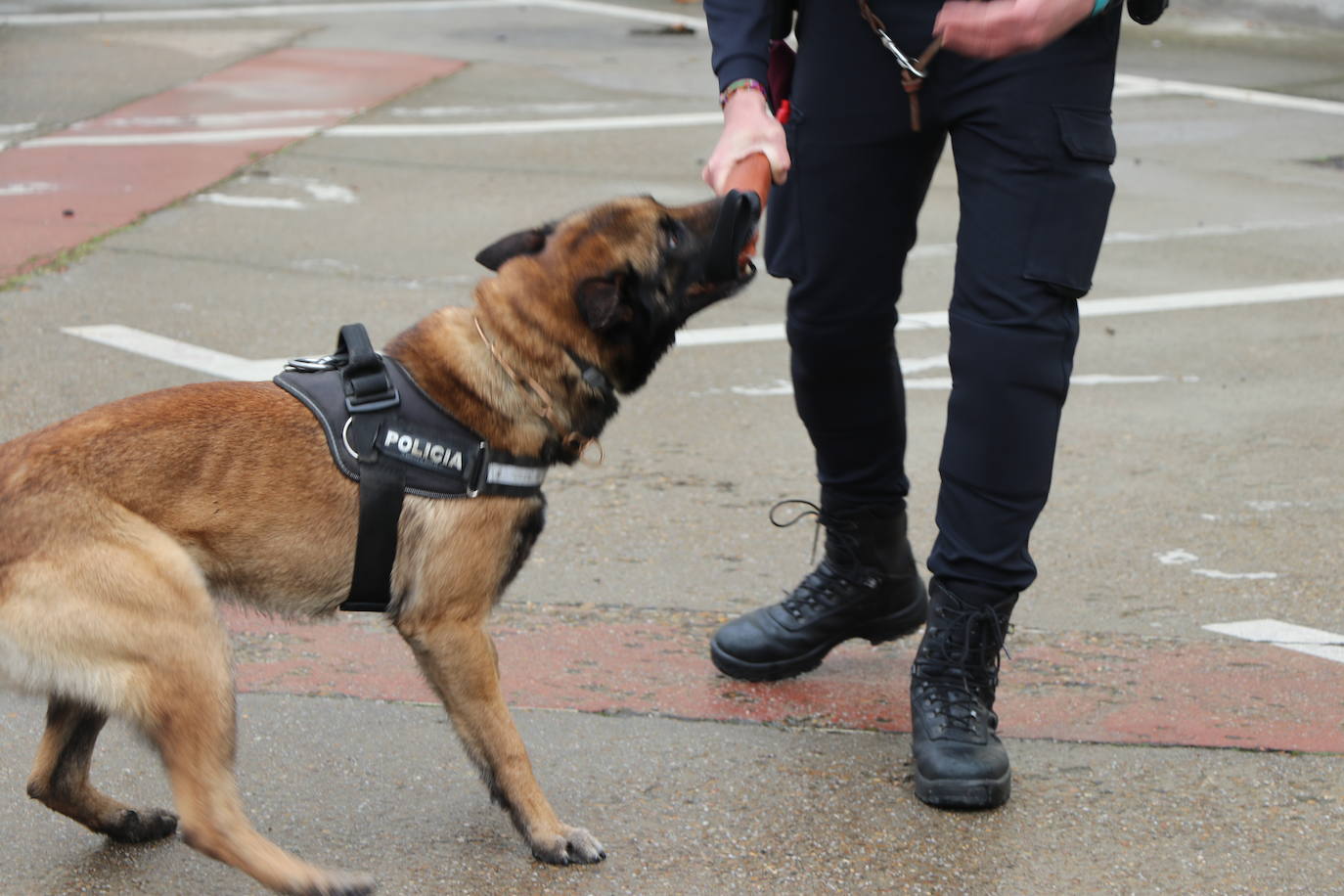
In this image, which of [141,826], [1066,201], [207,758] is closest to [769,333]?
[1066,201]

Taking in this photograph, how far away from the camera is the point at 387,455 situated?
9.45 feet

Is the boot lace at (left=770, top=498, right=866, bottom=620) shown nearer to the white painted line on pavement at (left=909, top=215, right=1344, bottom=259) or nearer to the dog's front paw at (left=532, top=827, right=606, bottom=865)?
the dog's front paw at (left=532, top=827, right=606, bottom=865)

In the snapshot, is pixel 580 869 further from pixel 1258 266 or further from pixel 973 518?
pixel 1258 266

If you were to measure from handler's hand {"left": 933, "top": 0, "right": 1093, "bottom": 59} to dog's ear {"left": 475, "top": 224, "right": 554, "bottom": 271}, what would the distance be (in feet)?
2.91

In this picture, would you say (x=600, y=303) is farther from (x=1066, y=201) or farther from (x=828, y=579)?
(x=828, y=579)

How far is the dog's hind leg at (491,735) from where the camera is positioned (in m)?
2.88

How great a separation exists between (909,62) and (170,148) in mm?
7003

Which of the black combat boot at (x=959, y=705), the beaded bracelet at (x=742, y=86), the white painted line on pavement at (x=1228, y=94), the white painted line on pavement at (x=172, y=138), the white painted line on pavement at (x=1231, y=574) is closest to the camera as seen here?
the black combat boot at (x=959, y=705)

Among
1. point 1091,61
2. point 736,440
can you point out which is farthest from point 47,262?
point 1091,61

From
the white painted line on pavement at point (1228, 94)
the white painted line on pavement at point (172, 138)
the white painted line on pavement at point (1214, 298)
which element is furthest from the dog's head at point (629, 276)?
the white painted line on pavement at point (1228, 94)

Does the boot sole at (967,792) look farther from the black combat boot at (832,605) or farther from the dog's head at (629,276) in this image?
the dog's head at (629,276)

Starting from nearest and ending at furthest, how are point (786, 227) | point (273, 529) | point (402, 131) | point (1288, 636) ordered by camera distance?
point (273, 529) → point (786, 227) → point (1288, 636) → point (402, 131)

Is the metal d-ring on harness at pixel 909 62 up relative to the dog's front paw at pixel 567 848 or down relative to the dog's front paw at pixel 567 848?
up

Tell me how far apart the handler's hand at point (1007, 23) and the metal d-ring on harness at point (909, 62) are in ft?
0.76
